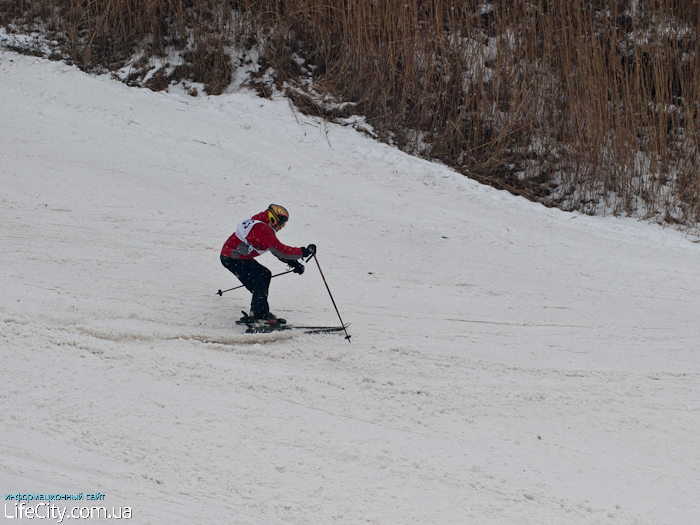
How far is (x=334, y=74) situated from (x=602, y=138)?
5022 millimetres

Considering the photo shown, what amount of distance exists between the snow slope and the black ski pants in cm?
29

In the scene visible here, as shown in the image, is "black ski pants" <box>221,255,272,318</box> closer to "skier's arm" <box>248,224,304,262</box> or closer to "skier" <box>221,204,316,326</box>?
"skier" <box>221,204,316,326</box>

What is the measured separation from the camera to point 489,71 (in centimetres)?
1063

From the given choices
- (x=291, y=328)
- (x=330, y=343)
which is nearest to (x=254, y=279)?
(x=291, y=328)

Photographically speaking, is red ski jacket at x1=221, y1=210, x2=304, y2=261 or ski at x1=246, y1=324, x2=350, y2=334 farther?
ski at x1=246, y1=324, x2=350, y2=334

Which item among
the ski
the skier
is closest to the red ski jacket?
the skier

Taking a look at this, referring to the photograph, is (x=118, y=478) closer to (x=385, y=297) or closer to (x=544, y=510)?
(x=544, y=510)

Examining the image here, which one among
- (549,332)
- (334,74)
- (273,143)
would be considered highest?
(334,74)

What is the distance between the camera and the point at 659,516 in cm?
383

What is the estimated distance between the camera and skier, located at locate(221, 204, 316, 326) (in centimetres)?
534

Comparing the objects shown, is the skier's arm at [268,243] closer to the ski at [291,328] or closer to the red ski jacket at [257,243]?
the red ski jacket at [257,243]

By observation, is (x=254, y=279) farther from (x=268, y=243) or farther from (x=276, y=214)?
(x=276, y=214)

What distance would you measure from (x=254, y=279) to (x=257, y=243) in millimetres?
383

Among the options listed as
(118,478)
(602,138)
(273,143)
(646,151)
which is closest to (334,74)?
(273,143)
